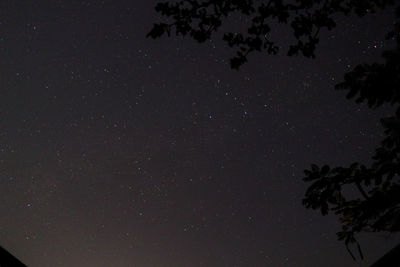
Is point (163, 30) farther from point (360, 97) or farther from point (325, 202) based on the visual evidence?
point (325, 202)

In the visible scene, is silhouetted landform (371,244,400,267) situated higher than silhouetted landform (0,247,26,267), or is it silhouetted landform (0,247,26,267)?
silhouetted landform (0,247,26,267)

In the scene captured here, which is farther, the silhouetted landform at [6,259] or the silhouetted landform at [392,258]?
the silhouetted landform at [392,258]

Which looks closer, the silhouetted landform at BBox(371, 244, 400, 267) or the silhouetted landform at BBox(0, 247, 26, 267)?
the silhouetted landform at BBox(0, 247, 26, 267)

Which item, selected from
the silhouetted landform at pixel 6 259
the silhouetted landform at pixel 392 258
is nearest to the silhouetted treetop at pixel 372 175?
the silhouetted landform at pixel 392 258

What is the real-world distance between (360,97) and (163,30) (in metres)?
1.37

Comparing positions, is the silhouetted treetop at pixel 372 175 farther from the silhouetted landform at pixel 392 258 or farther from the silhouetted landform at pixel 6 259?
the silhouetted landform at pixel 6 259

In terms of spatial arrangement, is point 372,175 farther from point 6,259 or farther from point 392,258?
point 6,259

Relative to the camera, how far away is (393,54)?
196cm

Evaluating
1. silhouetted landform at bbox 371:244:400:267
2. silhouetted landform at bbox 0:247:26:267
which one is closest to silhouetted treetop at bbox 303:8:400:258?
silhouetted landform at bbox 371:244:400:267

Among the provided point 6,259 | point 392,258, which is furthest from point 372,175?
point 6,259

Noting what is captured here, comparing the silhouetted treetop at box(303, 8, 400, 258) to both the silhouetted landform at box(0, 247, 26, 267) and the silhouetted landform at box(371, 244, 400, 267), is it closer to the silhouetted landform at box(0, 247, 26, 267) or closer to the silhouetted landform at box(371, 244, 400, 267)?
the silhouetted landform at box(371, 244, 400, 267)

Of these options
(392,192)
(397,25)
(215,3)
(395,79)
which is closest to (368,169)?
(392,192)

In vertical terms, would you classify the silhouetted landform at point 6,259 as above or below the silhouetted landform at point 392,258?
above

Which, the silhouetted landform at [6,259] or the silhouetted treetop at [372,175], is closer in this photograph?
the silhouetted landform at [6,259]
